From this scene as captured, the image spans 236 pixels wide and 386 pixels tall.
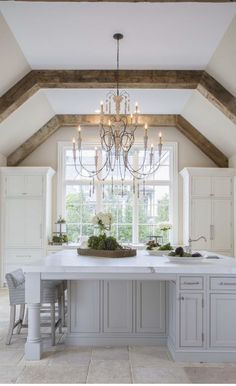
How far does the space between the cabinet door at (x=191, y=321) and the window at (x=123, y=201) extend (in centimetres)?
454

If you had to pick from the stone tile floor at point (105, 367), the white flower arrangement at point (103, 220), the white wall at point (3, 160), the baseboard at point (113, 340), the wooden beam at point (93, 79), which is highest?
the wooden beam at point (93, 79)

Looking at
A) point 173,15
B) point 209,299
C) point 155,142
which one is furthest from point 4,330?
point 155,142

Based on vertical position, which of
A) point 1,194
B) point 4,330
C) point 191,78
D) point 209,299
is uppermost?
point 191,78

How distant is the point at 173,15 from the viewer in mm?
4145

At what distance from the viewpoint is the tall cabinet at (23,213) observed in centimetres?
749

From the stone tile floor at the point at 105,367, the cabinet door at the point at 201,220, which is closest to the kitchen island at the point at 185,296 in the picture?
the stone tile floor at the point at 105,367

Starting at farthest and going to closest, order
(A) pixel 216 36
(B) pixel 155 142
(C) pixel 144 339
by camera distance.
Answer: (B) pixel 155 142 < (A) pixel 216 36 < (C) pixel 144 339

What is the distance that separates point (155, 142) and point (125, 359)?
528 cm

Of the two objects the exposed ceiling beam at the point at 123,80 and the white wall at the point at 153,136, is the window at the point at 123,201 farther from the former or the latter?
the exposed ceiling beam at the point at 123,80

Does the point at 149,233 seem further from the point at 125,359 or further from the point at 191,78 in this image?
the point at 125,359

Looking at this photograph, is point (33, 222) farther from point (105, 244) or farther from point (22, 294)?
point (22, 294)

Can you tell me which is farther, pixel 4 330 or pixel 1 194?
pixel 1 194

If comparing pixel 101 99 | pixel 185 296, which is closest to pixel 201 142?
pixel 101 99

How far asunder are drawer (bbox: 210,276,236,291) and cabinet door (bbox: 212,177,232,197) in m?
4.10
